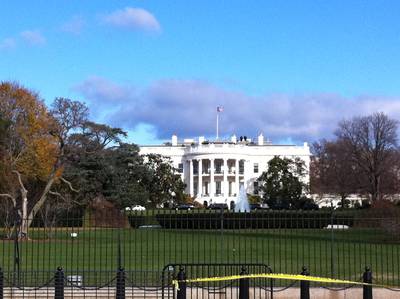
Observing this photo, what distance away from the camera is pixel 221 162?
147 m

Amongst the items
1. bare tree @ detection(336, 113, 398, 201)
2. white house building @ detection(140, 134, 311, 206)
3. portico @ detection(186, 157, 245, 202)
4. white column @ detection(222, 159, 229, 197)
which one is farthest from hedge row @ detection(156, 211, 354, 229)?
portico @ detection(186, 157, 245, 202)

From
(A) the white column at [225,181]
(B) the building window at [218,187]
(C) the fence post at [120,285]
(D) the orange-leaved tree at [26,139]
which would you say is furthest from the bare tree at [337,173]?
(C) the fence post at [120,285]

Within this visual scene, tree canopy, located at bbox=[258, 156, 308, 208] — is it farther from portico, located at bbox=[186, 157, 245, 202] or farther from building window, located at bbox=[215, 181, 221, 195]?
building window, located at bbox=[215, 181, 221, 195]

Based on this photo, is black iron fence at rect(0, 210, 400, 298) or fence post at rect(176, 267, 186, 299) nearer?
fence post at rect(176, 267, 186, 299)

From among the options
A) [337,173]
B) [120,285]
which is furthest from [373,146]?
[120,285]

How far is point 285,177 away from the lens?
113250mm

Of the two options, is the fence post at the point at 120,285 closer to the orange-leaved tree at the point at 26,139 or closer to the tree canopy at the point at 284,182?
the orange-leaved tree at the point at 26,139

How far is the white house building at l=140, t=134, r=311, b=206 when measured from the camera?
472 ft

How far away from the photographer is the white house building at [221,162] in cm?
14388

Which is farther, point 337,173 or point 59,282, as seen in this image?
point 337,173

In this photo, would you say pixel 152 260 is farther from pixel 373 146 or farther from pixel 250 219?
pixel 373 146

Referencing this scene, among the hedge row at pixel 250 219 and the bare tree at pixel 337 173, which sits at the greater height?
the bare tree at pixel 337 173

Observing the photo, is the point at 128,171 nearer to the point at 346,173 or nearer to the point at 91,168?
the point at 91,168

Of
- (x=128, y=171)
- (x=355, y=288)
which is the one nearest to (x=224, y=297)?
(x=355, y=288)
